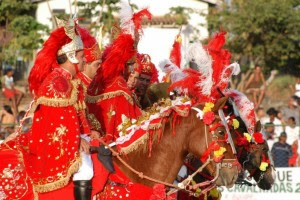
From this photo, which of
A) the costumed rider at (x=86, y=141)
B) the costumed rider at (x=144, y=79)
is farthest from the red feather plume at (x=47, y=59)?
the costumed rider at (x=144, y=79)

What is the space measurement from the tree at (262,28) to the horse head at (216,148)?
1627 centimetres

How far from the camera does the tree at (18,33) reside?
76.3 ft

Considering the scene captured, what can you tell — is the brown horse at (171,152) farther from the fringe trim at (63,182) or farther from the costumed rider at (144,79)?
the costumed rider at (144,79)

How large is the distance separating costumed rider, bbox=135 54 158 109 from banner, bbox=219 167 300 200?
4.61 m

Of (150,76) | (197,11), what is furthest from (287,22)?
(150,76)

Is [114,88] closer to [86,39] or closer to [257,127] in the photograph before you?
[86,39]

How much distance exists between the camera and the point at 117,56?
9656 millimetres

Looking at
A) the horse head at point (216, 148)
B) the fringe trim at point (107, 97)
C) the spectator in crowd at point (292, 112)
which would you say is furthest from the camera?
the spectator in crowd at point (292, 112)

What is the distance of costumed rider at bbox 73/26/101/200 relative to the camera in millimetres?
7852

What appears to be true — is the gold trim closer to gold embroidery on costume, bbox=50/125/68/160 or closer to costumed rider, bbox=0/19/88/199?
costumed rider, bbox=0/19/88/199

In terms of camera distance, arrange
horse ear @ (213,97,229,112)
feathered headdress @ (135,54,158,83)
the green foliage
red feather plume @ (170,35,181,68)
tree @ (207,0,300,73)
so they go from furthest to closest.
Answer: tree @ (207,0,300,73) → the green foliage → red feather plume @ (170,35,181,68) → feathered headdress @ (135,54,158,83) → horse ear @ (213,97,229,112)

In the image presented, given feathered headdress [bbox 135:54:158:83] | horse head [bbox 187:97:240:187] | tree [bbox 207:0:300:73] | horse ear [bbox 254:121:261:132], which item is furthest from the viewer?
tree [bbox 207:0:300:73]

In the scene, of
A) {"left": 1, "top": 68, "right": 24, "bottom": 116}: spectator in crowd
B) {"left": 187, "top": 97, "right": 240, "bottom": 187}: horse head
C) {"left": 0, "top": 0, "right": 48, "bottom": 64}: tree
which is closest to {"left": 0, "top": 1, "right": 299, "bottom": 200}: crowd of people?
{"left": 187, "top": 97, "right": 240, "bottom": 187}: horse head

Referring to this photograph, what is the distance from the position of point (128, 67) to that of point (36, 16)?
19.4 metres
